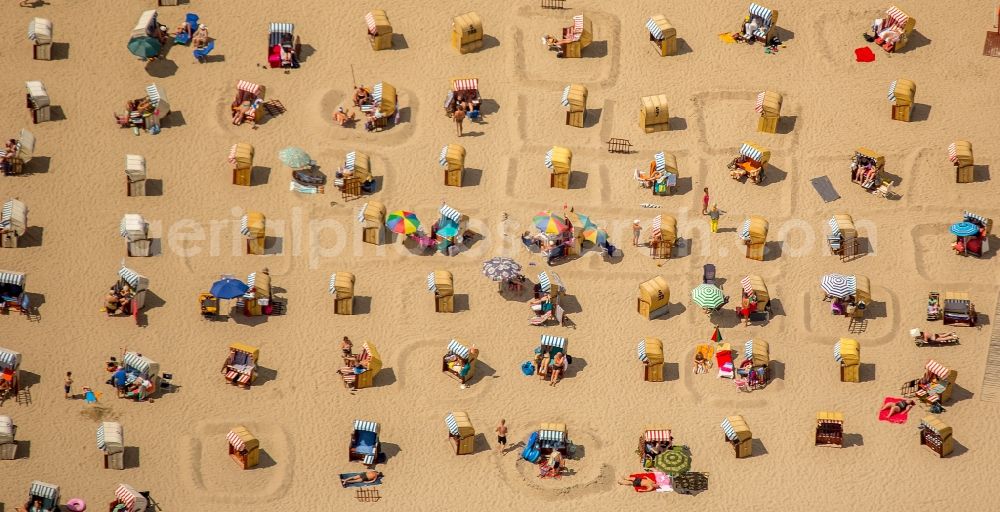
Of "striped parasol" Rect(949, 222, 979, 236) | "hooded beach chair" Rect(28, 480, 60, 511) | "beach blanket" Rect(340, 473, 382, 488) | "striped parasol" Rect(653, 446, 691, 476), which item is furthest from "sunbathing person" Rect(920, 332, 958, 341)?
"hooded beach chair" Rect(28, 480, 60, 511)

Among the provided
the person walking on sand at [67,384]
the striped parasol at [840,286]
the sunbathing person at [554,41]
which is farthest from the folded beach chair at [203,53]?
the striped parasol at [840,286]

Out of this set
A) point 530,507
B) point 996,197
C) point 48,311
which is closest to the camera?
point 530,507

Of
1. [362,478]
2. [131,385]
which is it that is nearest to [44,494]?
[131,385]

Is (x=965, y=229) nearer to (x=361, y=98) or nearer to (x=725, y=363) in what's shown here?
(x=725, y=363)

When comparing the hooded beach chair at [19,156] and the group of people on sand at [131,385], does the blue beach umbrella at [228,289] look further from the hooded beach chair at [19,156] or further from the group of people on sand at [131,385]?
the hooded beach chair at [19,156]

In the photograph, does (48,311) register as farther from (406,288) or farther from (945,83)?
(945,83)

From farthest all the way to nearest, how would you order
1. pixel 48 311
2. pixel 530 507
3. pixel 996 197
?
1. pixel 996 197
2. pixel 48 311
3. pixel 530 507

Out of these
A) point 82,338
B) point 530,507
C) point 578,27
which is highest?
point 578,27

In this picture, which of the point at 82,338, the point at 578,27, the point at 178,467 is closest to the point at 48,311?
the point at 82,338
